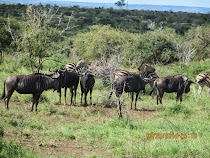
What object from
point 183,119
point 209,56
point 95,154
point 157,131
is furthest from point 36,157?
point 209,56

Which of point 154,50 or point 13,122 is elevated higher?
point 154,50

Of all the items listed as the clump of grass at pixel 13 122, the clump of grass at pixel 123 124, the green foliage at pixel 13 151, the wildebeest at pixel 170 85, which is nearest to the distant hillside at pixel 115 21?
the wildebeest at pixel 170 85

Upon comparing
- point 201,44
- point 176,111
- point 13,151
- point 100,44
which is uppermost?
point 100,44

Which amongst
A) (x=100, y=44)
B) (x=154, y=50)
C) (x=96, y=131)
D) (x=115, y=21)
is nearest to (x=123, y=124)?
(x=96, y=131)

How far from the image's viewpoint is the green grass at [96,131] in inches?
253

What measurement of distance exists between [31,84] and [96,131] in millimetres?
3722

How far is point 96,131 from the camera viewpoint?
802cm

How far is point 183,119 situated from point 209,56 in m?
22.1

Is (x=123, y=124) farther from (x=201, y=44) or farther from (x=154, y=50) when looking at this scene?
(x=201, y=44)

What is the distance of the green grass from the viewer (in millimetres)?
6426

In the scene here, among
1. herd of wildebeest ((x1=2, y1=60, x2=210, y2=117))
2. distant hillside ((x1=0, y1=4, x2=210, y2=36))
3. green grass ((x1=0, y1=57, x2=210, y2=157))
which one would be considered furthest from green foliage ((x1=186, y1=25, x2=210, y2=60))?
green grass ((x1=0, y1=57, x2=210, y2=157))

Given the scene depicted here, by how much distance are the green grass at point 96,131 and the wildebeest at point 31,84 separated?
1.89 feet

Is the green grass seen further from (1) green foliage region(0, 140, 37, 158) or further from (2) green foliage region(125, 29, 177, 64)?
(2) green foliage region(125, 29, 177, 64)

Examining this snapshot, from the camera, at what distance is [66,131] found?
26.2 ft
